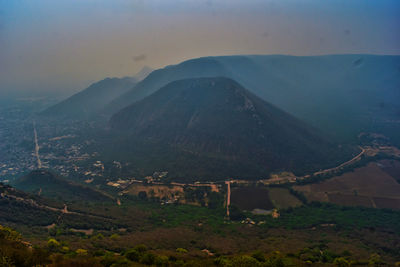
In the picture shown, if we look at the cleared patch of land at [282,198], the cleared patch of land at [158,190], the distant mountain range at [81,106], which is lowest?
the cleared patch of land at [282,198]

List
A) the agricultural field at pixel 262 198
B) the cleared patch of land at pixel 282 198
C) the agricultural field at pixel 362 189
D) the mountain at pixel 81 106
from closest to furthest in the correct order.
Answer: the agricultural field at pixel 262 198 → the cleared patch of land at pixel 282 198 → the agricultural field at pixel 362 189 → the mountain at pixel 81 106

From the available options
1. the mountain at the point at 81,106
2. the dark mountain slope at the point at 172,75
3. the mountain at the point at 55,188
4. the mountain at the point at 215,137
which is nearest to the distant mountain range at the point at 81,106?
the mountain at the point at 81,106

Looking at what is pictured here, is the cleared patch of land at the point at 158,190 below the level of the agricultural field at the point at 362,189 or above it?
above

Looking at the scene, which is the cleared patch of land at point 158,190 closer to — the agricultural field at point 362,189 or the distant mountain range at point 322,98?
the agricultural field at point 362,189

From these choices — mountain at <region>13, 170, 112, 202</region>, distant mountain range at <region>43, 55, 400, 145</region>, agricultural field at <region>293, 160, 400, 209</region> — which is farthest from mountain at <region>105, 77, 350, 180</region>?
distant mountain range at <region>43, 55, 400, 145</region>

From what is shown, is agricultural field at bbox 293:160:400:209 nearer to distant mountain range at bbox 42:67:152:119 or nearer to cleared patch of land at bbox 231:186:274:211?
cleared patch of land at bbox 231:186:274:211

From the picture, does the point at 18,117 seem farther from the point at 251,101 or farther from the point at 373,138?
the point at 373,138

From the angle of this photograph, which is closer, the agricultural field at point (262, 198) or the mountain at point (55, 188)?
the agricultural field at point (262, 198)

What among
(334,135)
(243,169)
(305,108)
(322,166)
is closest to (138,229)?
(243,169)
